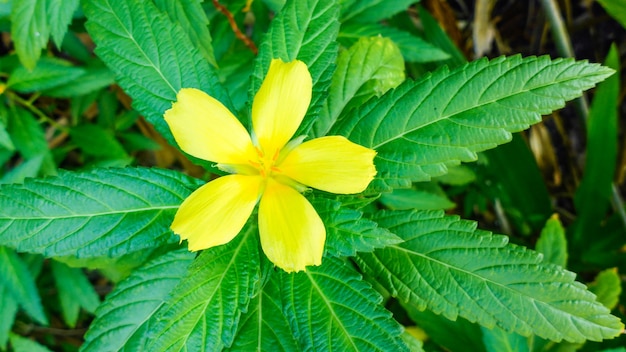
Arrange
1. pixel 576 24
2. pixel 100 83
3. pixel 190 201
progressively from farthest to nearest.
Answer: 1. pixel 576 24
2. pixel 100 83
3. pixel 190 201

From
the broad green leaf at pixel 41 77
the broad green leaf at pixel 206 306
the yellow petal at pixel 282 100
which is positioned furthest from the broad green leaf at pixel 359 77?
the broad green leaf at pixel 41 77

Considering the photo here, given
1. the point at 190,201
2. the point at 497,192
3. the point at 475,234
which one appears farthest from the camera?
the point at 497,192

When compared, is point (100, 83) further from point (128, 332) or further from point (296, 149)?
point (296, 149)

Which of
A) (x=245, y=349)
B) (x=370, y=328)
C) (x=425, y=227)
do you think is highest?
(x=425, y=227)

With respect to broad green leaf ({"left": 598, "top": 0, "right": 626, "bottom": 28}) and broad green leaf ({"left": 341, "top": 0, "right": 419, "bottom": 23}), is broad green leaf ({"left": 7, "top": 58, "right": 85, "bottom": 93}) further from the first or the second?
broad green leaf ({"left": 598, "top": 0, "right": 626, "bottom": 28})

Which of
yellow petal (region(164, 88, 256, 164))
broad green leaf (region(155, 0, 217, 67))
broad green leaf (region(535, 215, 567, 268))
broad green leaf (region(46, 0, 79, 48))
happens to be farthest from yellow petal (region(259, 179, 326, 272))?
broad green leaf (region(535, 215, 567, 268))

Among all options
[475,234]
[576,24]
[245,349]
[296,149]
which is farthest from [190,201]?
[576,24]

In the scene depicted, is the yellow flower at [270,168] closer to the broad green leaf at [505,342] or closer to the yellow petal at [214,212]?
the yellow petal at [214,212]

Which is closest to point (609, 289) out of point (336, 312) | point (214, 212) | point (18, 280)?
point (336, 312)
